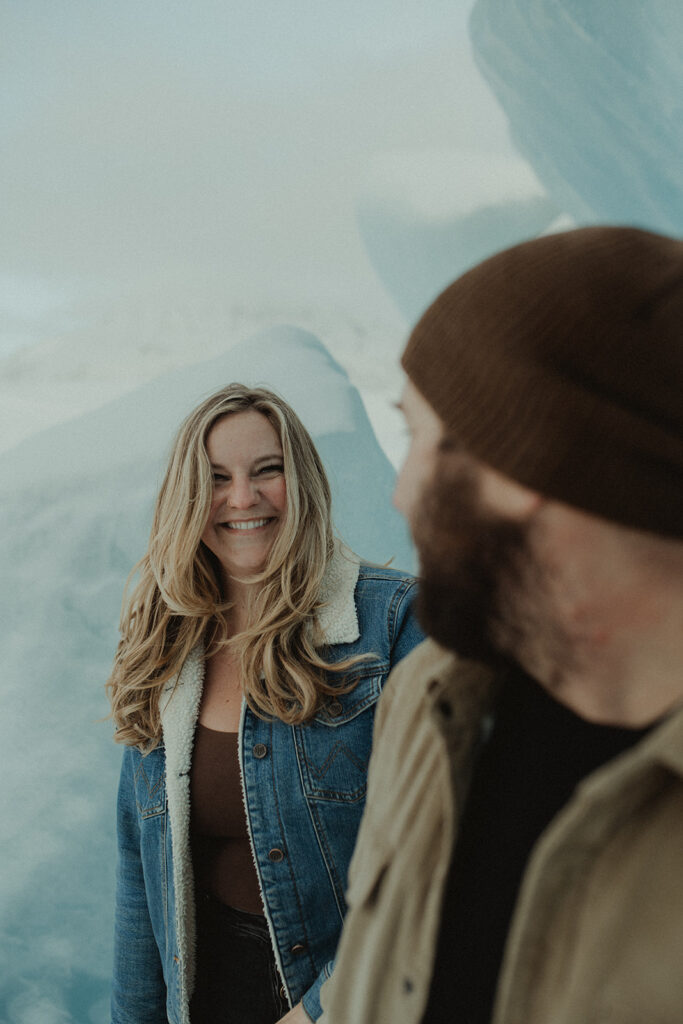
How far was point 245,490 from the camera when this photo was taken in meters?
1.23

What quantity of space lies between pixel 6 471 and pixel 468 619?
3.41 metres

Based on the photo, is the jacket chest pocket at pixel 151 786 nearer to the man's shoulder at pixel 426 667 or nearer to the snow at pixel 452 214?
the man's shoulder at pixel 426 667

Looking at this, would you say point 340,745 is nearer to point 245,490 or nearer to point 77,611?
point 245,490

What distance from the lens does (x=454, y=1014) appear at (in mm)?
623

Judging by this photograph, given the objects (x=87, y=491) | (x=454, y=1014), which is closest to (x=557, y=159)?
(x=87, y=491)

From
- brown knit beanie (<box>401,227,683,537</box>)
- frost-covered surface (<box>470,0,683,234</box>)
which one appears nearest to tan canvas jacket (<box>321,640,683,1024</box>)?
brown knit beanie (<box>401,227,683,537</box>)

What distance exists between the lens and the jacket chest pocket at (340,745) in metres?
1.12

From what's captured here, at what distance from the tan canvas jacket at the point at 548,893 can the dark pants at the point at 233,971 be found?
47 cm

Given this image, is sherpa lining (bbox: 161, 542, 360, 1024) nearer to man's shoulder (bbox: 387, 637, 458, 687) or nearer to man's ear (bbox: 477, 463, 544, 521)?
man's shoulder (bbox: 387, 637, 458, 687)

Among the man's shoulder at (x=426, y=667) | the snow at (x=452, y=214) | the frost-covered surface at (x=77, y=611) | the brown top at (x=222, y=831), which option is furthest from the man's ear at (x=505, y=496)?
the snow at (x=452, y=214)

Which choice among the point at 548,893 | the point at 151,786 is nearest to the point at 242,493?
the point at 151,786

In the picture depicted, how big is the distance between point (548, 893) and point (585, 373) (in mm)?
360

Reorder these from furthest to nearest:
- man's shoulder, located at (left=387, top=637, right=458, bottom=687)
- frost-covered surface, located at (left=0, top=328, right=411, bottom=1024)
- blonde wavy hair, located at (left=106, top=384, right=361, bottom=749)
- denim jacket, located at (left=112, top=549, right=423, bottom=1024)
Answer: frost-covered surface, located at (left=0, top=328, right=411, bottom=1024) < blonde wavy hair, located at (left=106, top=384, right=361, bottom=749) < denim jacket, located at (left=112, top=549, right=423, bottom=1024) < man's shoulder, located at (left=387, top=637, right=458, bottom=687)

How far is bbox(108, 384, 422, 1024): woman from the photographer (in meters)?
1.10
